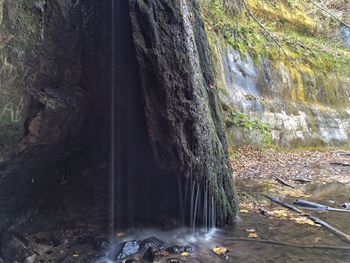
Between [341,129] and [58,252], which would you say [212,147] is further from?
[341,129]

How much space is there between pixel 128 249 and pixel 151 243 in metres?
0.38

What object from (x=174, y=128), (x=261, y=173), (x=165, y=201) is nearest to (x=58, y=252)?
(x=165, y=201)

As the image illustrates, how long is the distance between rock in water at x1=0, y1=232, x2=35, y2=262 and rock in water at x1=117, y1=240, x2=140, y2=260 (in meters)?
1.24

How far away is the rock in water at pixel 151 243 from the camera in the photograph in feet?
18.0

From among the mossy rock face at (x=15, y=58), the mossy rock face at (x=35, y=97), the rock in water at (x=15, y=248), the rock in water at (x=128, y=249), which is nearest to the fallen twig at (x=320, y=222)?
the rock in water at (x=128, y=249)

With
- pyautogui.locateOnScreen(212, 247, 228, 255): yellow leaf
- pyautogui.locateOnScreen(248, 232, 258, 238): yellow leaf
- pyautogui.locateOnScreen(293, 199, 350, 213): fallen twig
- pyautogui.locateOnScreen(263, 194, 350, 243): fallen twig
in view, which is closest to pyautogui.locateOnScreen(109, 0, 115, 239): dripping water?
pyautogui.locateOnScreen(212, 247, 228, 255): yellow leaf

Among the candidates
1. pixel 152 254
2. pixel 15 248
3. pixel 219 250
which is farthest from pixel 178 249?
pixel 15 248

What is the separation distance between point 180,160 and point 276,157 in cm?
874

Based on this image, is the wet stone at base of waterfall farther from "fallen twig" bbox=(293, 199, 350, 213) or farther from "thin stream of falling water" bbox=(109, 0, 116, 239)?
"fallen twig" bbox=(293, 199, 350, 213)

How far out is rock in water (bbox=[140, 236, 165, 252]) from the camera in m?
5.49

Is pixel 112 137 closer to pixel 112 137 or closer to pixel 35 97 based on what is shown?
pixel 112 137

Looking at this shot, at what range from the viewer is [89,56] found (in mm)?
5988

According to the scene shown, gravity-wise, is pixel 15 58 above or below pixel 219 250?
above

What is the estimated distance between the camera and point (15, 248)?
5211mm
